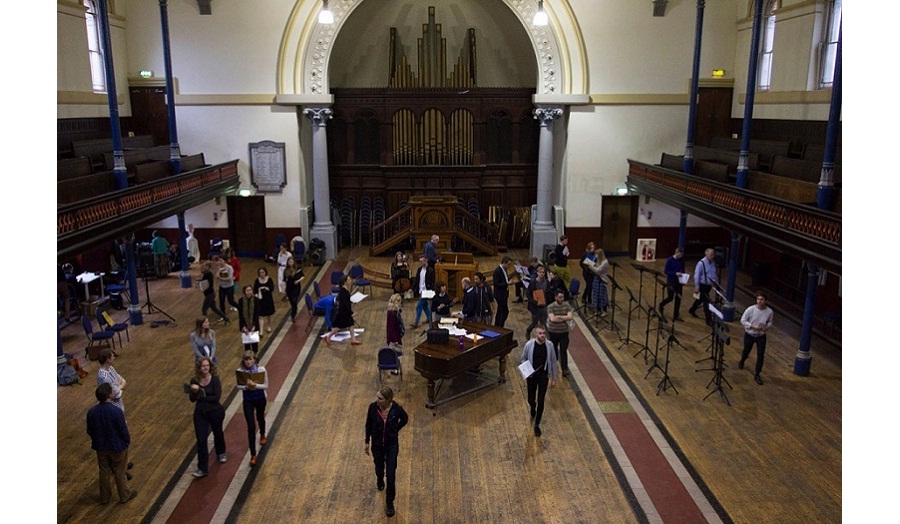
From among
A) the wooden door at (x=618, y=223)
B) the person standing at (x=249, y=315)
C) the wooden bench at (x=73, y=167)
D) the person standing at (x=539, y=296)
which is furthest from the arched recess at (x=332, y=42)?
the person standing at (x=539, y=296)

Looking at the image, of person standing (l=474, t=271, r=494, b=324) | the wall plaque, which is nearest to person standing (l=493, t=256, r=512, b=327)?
person standing (l=474, t=271, r=494, b=324)

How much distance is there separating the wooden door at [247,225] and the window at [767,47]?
14.9 meters

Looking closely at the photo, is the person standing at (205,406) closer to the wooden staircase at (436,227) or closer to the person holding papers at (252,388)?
the person holding papers at (252,388)

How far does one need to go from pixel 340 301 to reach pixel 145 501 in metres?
5.84

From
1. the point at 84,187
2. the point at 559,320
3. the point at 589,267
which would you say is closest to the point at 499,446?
the point at 559,320

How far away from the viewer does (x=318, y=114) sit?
66.8 ft

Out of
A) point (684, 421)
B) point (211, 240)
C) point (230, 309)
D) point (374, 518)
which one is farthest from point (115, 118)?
point (684, 421)

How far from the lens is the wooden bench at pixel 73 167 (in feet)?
44.4

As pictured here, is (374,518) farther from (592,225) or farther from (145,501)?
(592,225)

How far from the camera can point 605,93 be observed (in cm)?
2006

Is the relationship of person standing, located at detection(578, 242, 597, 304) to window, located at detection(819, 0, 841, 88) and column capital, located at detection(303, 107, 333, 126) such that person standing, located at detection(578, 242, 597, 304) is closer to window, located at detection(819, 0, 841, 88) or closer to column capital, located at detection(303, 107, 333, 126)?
window, located at detection(819, 0, 841, 88)

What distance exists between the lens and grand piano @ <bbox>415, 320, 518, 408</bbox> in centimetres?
1048

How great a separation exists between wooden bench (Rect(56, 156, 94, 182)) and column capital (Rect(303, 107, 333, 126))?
7.08m

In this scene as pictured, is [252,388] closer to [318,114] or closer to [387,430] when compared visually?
[387,430]
